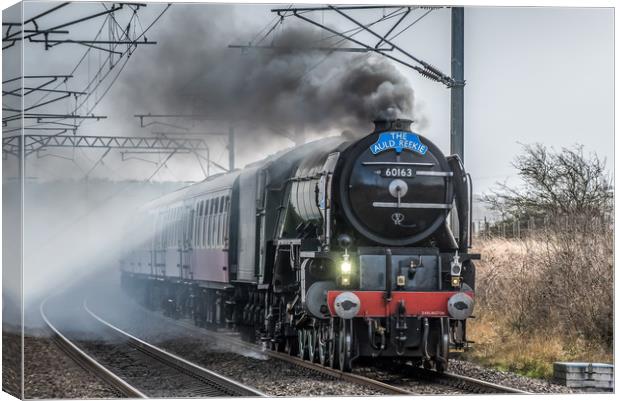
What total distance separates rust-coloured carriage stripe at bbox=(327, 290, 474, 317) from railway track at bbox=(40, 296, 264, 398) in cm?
181

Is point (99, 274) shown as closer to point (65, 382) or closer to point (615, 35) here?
point (65, 382)

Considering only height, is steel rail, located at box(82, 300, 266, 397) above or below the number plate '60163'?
below

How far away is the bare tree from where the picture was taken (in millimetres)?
17703

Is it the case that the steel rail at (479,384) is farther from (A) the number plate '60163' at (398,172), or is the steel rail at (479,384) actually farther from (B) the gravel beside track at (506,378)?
(A) the number plate '60163' at (398,172)

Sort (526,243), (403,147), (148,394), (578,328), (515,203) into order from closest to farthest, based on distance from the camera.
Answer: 1. (148,394)
2. (403,147)
3. (578,328)
4. (526,243)
5. (515,203)

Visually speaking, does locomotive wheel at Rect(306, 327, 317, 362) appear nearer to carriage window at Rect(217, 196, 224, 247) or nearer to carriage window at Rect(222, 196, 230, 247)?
carriage window at Rect(222, 196, 230, 247)

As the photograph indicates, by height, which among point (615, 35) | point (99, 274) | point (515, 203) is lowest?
point (99, 274)

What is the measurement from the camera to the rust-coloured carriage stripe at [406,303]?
15047mm

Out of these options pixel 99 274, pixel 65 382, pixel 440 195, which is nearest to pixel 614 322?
pixel 440 195

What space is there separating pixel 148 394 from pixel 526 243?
22.7 ft

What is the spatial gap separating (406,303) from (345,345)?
3.11ft

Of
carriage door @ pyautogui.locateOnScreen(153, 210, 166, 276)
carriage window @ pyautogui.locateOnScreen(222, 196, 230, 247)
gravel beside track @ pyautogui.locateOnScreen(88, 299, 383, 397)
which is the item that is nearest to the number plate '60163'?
gravel beside track @ pyautogui.locateOnScreen(88, 299, 383, 397)

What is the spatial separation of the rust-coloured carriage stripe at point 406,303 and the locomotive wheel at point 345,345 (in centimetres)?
34

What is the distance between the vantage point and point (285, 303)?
57.9ft
